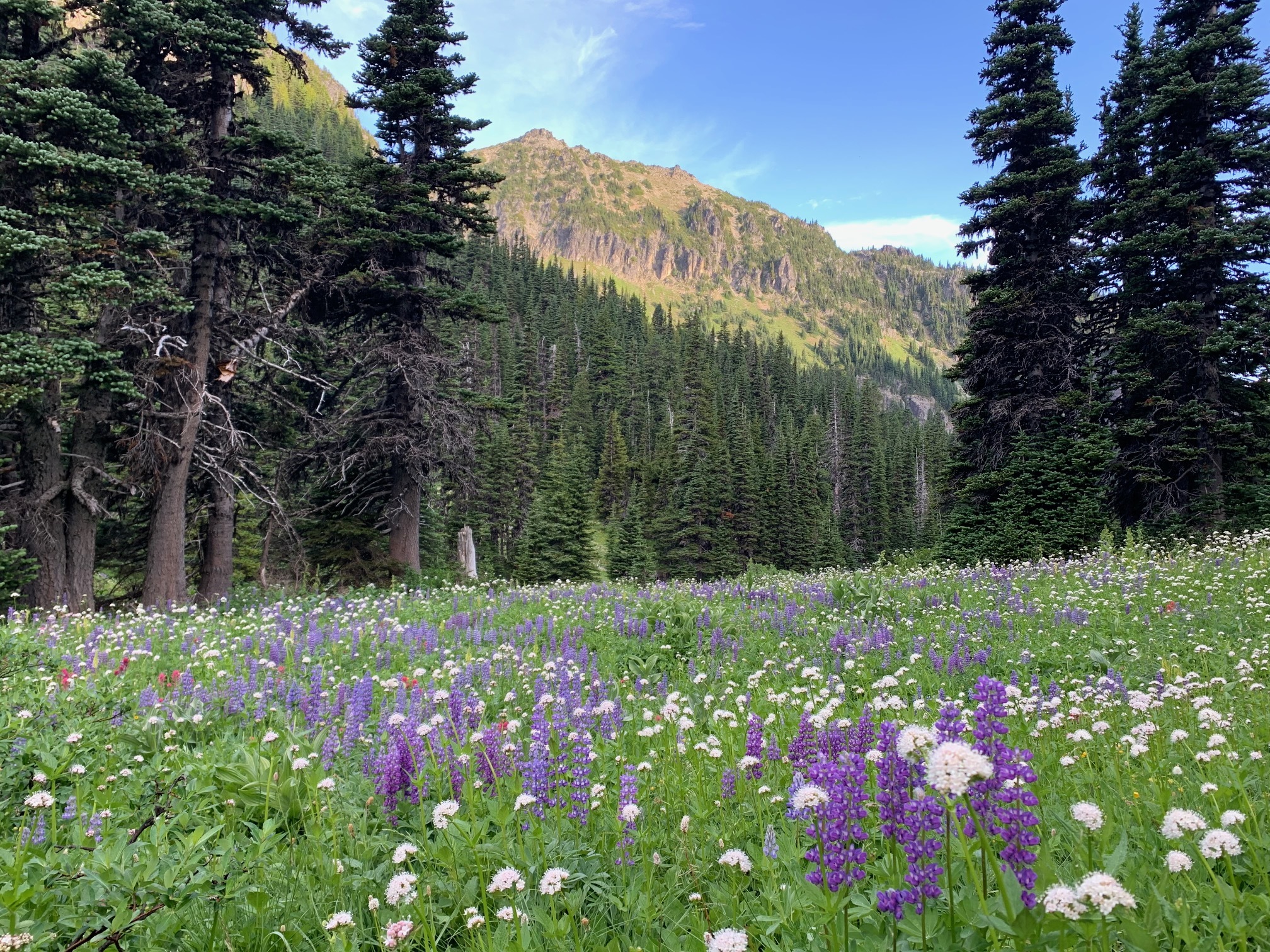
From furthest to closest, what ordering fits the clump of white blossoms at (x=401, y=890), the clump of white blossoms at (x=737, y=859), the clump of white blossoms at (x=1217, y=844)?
1. the clump of white blossoms at (x=737, y=859)
2. the clump of white blossoms at (x=401, y=890)
3. the clump of white blossoms at (x=1217, y=844)

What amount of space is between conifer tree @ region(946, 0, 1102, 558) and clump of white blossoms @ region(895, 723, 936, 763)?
20.7 metres

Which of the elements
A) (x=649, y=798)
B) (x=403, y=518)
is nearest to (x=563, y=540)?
(x=403, y=518)

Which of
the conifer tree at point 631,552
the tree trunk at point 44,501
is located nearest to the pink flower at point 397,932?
the tree trunk at point 44,501

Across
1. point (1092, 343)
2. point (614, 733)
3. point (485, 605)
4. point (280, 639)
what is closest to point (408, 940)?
point (614, 733)

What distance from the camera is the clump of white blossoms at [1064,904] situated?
1.44 m

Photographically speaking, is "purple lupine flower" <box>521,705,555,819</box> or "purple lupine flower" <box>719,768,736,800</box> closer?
"purple lupine flower" <box>521,705,555,819</box>

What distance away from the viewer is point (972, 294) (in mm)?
23609

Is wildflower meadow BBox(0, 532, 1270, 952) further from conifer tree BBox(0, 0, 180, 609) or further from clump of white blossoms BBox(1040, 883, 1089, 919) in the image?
conifer tree BBox(0, 0, 180, 609)

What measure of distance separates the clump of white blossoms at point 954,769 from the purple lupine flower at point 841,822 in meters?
0.48

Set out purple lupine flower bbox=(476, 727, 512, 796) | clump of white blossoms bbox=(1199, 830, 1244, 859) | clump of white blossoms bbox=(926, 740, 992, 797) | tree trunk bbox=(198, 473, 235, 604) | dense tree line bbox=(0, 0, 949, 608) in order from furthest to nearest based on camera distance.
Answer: tree trunk bbox=(198, 473, 235, 604), dense tree line bbox=(0, 0, 949, 608), purple lupine flower bbox=(476, 727, 512, 796), clump of white blossoms bbox=(1199, 830, 1244, 859), clump of white blossoms bbox=(926, 740, 992, 797)

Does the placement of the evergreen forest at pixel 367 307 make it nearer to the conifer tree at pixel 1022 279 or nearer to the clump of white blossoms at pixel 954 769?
the conifer tree at pixel 1022 279

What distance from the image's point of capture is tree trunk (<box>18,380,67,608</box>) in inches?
464

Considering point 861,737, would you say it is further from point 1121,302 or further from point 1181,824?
point 1121,302

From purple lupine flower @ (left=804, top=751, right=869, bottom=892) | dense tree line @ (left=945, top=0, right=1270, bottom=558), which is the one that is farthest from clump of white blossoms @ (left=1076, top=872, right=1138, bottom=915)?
dense tree line @ (left=945, top=0, right=1270, bottom=558)
